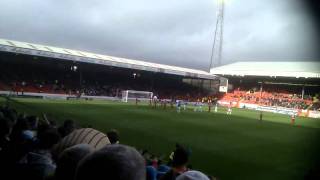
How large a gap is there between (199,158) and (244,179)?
2.83 metres

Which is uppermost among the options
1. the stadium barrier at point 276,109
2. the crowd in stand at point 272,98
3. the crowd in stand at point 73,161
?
the crowd in stand at point 272,98

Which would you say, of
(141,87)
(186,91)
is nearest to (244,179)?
(141,87)

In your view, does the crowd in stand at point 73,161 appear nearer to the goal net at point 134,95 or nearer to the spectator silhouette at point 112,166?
the spectator silhouette at point 112,166

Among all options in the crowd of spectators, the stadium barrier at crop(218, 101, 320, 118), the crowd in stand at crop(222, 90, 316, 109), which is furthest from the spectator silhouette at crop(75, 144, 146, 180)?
the crowd in stand at crop(222, 90, 316, 109)

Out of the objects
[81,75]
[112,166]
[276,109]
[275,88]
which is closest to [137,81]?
[81,75]

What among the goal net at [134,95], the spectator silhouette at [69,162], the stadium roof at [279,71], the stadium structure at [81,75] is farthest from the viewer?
the goal net at [134,95]

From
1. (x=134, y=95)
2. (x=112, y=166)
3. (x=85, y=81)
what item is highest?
(x=85, y=81)

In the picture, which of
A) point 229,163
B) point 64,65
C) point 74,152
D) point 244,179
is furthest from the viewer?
point 64,65

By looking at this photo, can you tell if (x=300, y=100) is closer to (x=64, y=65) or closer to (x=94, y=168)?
(x=64, y=65)

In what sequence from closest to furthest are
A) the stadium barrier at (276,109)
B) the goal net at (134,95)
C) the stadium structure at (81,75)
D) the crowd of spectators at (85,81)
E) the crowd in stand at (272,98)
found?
the stadium structure at (81,75), the crowd of spectators at (85,81), the stadium barrier at (276,109), the goal net at (134,95), the crowd in stand at (272,98)

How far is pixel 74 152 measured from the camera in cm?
244

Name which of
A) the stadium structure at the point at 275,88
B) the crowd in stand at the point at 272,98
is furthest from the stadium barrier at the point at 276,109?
the crowd in stand at the point at 272,98

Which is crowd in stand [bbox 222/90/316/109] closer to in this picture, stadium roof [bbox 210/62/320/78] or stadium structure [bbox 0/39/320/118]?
stadium structure [bbox 0/39/320/118]

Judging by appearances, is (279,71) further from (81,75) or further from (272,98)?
(81,75)
